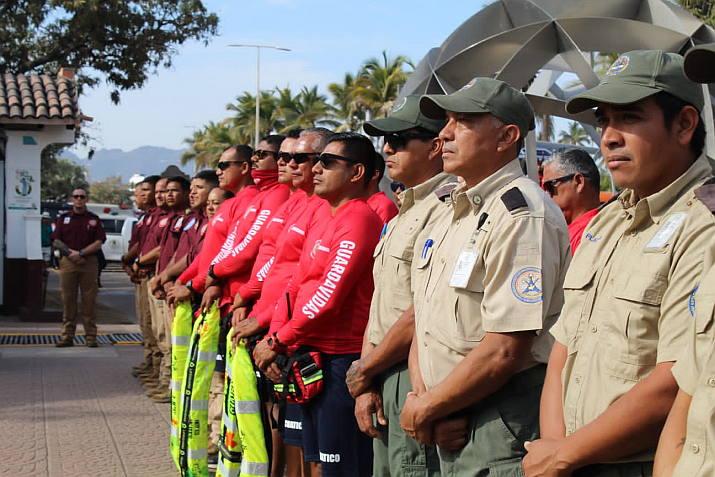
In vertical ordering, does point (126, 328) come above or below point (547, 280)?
below

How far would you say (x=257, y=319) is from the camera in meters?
4.84

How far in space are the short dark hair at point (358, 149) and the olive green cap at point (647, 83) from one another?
2.25 metres

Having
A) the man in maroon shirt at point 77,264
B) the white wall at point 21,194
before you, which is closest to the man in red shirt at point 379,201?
the man in maroon shirt at point 77,264

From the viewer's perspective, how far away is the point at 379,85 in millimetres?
36188

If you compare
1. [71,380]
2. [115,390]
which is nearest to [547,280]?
[115,390]

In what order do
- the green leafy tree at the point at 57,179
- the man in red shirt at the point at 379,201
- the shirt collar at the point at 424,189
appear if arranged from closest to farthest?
the shirt collar at the point at 424,189 < the man in red shirt at the point at 379,201 < the green leafy tree at the point at 57,179

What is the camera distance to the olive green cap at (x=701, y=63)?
1.92 meters

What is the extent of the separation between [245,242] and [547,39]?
346cm

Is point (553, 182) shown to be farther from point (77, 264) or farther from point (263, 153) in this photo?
point (77, 264)

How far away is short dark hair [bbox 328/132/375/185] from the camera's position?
4.52 metres

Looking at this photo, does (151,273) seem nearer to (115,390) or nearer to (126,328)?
(115,390)

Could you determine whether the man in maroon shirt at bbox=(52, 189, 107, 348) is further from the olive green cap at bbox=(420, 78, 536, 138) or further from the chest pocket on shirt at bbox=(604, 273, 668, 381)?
the chest pocket on shirt at bbox=(604, 273, 668, 381)

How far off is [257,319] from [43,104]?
11.2 meters

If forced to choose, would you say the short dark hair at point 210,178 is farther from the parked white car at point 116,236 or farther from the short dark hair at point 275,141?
the parked white car at point 116,236
